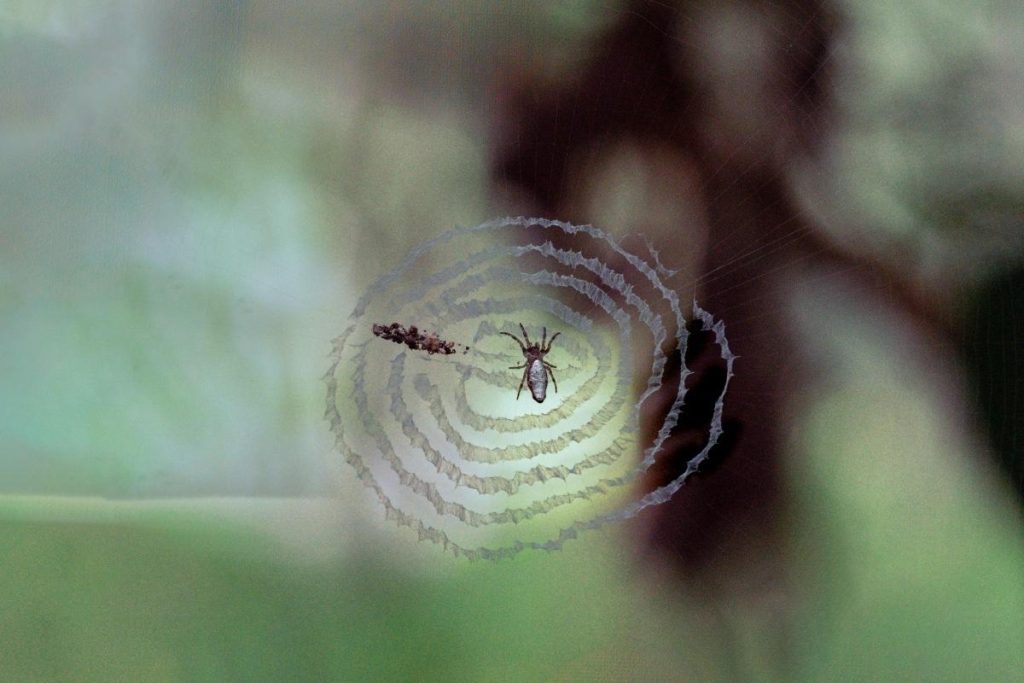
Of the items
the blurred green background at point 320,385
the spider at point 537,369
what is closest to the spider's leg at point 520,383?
the spider at point 537,369

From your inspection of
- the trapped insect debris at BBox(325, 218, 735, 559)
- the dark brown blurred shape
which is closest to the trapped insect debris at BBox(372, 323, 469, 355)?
the trapped insect debris at BBox(325, 218, 735, 559)

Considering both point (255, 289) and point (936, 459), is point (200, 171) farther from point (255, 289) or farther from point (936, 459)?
point (936, 459)

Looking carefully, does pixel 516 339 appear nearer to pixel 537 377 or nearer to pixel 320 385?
pixel 537 377

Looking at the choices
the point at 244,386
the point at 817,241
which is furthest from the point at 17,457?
the point at 817,241

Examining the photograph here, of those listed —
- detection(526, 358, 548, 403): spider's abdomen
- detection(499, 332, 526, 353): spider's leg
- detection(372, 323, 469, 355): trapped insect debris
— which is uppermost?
detection(372, 323, 469, 355): trapped insect debris

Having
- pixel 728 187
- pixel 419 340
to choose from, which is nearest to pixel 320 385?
pixel 419 340

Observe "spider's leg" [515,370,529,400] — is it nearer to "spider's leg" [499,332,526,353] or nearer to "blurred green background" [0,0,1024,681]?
"spider's leg" [499,332,526,353]
